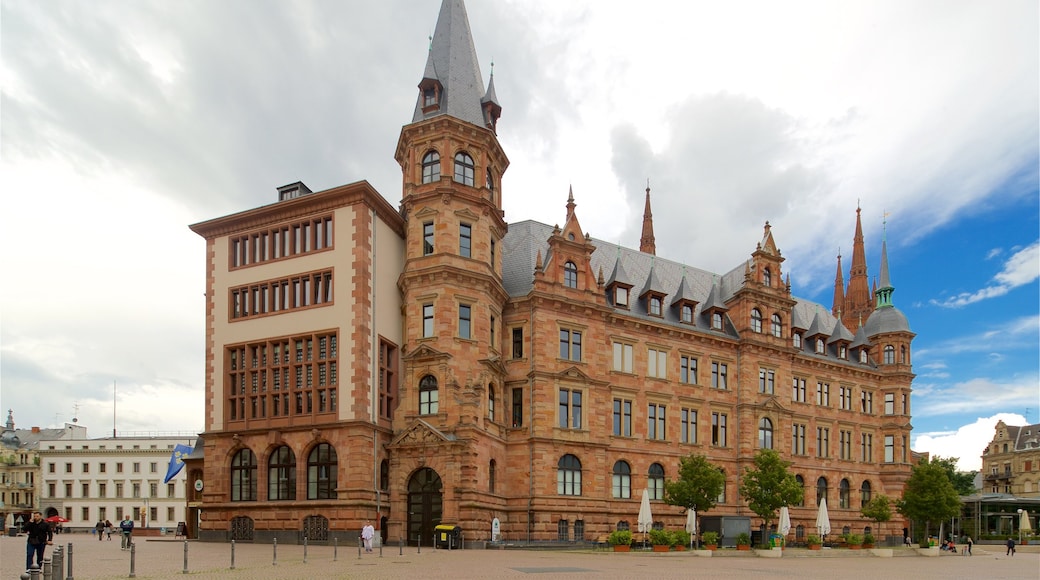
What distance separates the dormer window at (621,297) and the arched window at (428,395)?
613 inches

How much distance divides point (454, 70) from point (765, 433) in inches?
1335

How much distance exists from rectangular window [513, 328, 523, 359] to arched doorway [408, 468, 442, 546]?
10.1m

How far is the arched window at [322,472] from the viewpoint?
4288 centimetres

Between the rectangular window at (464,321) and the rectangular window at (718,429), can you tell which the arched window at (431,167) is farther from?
the rectangular window at (718,429)

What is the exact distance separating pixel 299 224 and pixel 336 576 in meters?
27.3

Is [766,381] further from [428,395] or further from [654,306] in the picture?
[428,395]

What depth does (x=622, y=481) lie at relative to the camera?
53.2m

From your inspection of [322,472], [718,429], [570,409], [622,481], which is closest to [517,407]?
[570,409]

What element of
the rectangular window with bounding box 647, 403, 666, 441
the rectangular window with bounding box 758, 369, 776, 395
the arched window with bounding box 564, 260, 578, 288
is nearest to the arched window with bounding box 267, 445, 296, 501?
the arched window with bounding box 564, 260, 578, 288

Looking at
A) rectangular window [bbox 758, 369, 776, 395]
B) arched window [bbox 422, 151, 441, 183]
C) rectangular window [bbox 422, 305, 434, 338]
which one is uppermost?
arched window [bbox 422, 151, 441, 183]

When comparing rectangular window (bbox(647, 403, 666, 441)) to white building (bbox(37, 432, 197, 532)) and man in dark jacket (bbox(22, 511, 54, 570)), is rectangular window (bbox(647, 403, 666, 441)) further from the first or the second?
white building (bbox(37, 432, 197, 532))

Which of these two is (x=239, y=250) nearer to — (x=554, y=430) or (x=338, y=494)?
(x=338, y=494)

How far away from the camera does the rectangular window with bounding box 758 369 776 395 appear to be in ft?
202

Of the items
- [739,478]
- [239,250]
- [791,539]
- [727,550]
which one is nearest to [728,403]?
[739,478]
